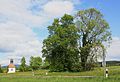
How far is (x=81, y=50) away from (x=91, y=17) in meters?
8.01

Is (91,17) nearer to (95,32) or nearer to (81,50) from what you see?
(95,32)

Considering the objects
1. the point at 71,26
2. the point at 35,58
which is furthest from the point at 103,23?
the point at 35,58

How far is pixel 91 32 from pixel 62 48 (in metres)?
7.39

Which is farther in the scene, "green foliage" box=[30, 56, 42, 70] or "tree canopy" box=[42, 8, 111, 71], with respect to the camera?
"green foliage" box=[30, 56, 42, 70]

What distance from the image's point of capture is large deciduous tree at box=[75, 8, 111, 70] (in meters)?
67.1

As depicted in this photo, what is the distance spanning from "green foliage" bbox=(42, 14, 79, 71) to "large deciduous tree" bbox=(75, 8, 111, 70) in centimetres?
158

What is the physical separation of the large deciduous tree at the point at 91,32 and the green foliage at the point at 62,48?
1.58 m

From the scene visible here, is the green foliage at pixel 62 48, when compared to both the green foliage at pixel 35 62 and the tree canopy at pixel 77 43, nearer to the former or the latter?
the tree canopy at pixel 77 43

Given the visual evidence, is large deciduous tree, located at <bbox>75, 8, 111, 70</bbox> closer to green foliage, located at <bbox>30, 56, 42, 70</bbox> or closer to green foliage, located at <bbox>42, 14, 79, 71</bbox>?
green foliage, located at <bbox>42, 14, 79, 71</bbox>

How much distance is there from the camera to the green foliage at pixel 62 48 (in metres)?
67.0

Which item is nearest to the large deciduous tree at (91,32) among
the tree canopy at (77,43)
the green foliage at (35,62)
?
the tree canopy at (77,43)

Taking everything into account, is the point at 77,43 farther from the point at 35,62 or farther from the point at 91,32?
the point at 35,62

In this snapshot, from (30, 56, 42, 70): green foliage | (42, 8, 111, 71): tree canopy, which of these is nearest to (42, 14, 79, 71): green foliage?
(42, 8, 111, 71): tree canopy

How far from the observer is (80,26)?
68.4 metres
